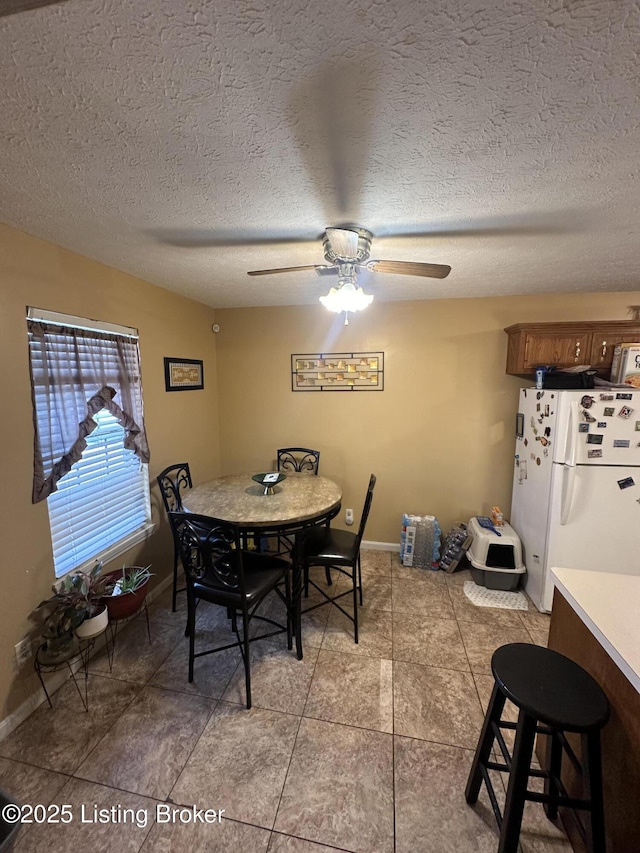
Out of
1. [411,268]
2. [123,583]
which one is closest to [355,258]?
[411,268]

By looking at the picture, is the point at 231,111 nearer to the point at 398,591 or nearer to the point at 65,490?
the point at 65,490

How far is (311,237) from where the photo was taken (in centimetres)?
172

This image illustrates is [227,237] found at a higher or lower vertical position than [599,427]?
higher

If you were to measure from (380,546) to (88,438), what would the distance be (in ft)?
9.04

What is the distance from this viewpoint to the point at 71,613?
1.78 m

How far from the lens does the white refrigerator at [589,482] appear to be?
2.30 metres

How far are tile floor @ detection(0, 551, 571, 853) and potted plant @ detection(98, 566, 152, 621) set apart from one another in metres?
0.35

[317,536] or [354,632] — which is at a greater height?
[317,536]

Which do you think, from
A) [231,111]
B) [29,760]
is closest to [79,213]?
[231,111]

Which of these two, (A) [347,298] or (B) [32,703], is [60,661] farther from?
(A) [347,298]

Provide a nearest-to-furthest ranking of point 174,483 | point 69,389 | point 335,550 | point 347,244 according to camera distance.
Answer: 1. point 347,244
2. point 69,389
3. point 335,550
4. point 174,483

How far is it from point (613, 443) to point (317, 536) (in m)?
2.16

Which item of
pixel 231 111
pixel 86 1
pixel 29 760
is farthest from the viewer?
pixel 29 760

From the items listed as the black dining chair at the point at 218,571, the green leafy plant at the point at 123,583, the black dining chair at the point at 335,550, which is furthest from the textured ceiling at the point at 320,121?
the green leafy plant at the point at 123,583
